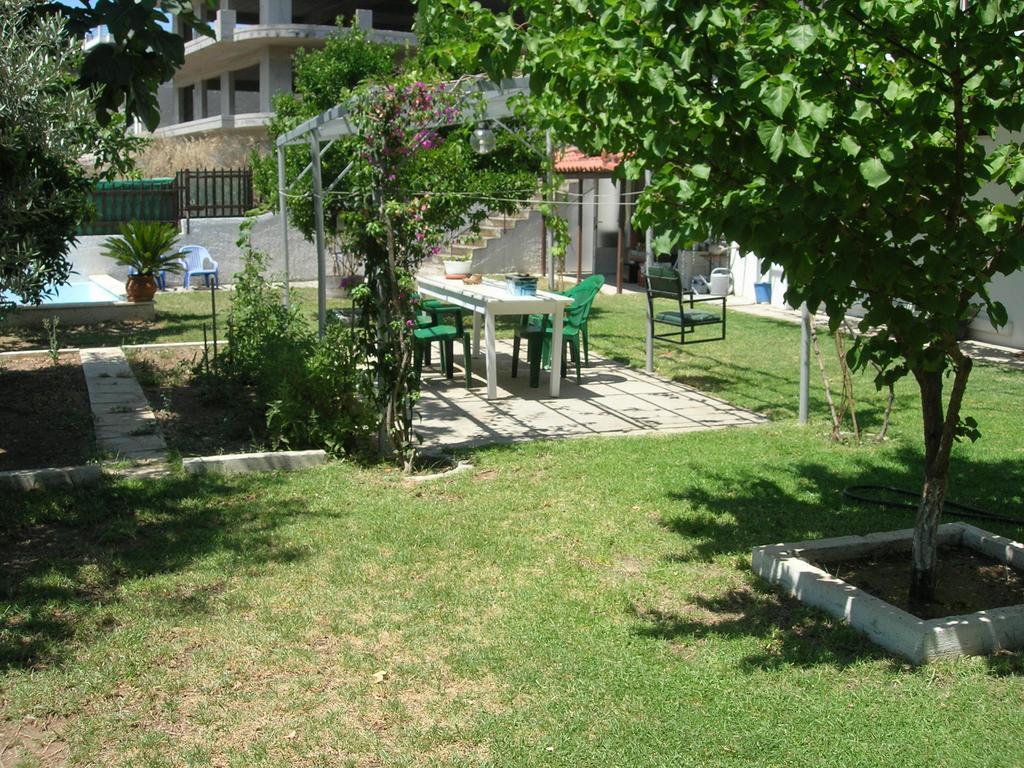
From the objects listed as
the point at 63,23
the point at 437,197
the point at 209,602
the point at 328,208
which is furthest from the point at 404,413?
the point at 328,208

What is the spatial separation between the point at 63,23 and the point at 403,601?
383 centimetres

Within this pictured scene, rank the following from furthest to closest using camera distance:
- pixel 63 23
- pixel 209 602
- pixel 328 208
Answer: pixel 328 208
pixel 63 23
pixel 209 602

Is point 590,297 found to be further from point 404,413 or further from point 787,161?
point 787,161

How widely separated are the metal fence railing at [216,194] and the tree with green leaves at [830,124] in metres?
17.9

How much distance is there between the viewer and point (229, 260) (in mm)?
20609

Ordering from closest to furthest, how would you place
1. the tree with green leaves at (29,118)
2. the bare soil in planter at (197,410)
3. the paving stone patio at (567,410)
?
1. the tree with green leaves at (29,118)
2. the bare soil in planter at (197,410)
3. the paving stone patio at (567,410)

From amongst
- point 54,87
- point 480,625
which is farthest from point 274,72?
point 480,625

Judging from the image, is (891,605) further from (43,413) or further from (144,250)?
(144,250)

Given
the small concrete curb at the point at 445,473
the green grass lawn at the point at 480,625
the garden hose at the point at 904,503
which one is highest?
the garden hose at the point at 904,503

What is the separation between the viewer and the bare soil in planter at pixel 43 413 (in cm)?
745

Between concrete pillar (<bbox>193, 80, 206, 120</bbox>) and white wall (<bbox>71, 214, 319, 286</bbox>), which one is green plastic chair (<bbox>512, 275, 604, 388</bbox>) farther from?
concrete pillar (<bbox>193, 80, 206, 120</bbox>)

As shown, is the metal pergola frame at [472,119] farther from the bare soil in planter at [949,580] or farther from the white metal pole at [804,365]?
the bare soil in planter at [949,580]

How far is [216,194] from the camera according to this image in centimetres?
2217

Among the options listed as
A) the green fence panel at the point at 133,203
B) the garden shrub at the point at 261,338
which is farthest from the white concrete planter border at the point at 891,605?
the green fence panel at the point at 133,203
